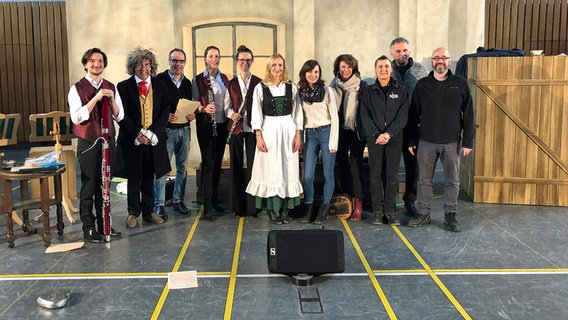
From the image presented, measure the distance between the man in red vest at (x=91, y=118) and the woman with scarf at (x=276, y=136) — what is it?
1323mm

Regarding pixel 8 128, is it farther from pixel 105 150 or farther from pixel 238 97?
pixel 238 97

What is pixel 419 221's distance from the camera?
5820 millimetres

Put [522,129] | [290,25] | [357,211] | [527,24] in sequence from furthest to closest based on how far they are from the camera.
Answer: [527,24]
[290,25]
[522,129]
[357,211]

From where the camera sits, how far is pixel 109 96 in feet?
16.4

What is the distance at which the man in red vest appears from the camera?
16.2 ft

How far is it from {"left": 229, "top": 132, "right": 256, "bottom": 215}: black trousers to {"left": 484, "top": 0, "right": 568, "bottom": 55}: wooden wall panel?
8.33 meters

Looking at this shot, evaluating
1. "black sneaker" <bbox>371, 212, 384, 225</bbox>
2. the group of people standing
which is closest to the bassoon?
the group of people standing

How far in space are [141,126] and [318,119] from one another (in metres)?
1.69

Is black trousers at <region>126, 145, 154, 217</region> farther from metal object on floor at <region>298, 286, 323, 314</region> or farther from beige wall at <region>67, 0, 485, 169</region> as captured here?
beige wall at <region>67, 0, 485, 169</region>

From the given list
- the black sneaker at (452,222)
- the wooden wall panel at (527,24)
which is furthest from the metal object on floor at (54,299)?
the wooden wall panel at (527,24)

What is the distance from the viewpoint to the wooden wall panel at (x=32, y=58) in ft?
40.0

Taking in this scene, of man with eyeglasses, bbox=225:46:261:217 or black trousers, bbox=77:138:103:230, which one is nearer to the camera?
black trousers, bbox=77:138:103:230

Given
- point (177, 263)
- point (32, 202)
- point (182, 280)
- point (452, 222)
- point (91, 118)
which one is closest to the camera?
point (182, 280)

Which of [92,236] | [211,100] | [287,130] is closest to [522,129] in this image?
[287,130]
